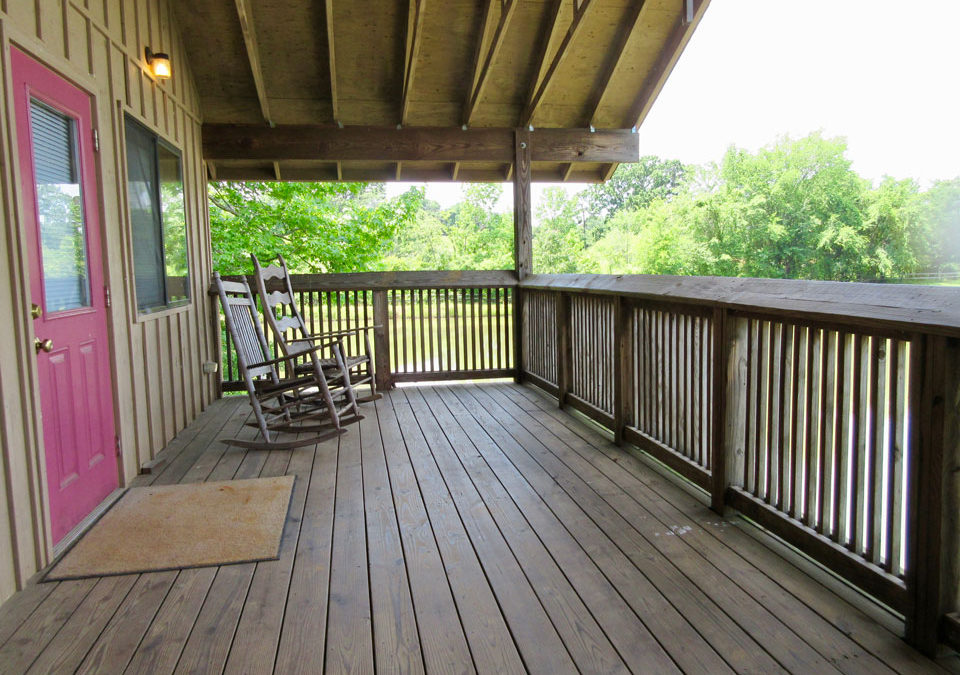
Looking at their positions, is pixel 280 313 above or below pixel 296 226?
below

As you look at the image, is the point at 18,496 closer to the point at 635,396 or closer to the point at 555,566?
the point at 555,566

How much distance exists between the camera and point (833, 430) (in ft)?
6.99

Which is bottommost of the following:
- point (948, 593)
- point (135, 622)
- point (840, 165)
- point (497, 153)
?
point (135, 622)

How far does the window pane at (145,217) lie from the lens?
3.76 meters

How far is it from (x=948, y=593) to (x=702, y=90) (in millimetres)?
42812

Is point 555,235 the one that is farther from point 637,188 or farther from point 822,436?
point 822,436

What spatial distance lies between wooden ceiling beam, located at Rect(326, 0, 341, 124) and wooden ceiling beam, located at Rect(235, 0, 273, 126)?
1.86 ft

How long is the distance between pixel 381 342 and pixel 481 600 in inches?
168

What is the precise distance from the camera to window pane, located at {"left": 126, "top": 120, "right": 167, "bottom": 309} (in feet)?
12.3

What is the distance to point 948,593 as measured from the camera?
5.37 ft

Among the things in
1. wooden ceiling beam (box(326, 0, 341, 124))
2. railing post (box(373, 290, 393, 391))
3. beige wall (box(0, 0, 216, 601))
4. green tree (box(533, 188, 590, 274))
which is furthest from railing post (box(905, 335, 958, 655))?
green tree (box(533, 188, 590, 274))

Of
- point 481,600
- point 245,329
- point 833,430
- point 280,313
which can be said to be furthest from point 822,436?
point 280,313

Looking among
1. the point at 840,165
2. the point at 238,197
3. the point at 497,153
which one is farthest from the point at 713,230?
the point at 497,153

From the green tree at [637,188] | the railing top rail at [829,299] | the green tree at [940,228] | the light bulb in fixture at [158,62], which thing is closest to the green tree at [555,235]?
the green tree at [637,188]
